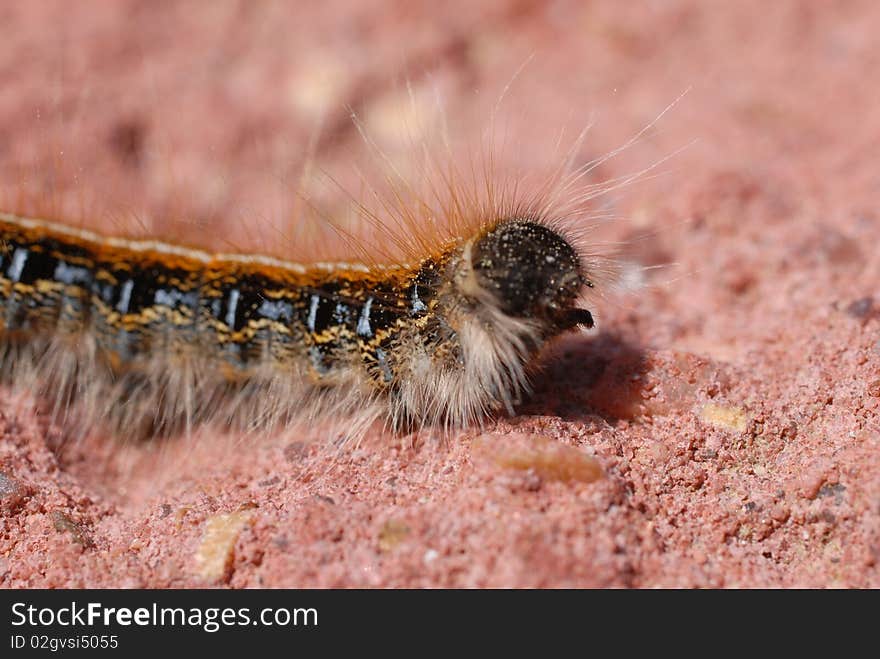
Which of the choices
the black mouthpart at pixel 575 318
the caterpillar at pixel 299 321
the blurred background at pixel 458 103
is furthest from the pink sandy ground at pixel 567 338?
the black mouthpart at pixel 575 318

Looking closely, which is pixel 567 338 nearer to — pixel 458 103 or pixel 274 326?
pixel 274 326

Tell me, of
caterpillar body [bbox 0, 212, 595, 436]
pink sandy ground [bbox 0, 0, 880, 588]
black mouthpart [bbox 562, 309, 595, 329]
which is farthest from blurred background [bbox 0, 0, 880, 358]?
black mouthpart [bbox 562, 309, 595, 329]

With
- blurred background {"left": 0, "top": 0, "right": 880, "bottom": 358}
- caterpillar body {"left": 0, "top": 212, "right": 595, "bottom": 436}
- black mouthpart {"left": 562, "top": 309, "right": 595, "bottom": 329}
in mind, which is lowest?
black mouthpart {"left": 562, "top": 309, "right": 595, "bottom": 329}

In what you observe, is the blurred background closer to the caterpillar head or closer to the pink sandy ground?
the pink sandy ground

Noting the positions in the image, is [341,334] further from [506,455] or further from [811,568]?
[811,568]

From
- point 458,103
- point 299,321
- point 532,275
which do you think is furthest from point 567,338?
point 458,103

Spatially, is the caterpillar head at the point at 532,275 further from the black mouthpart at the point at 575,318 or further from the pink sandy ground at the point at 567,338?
the pink sandy ground at the point at 567,338
